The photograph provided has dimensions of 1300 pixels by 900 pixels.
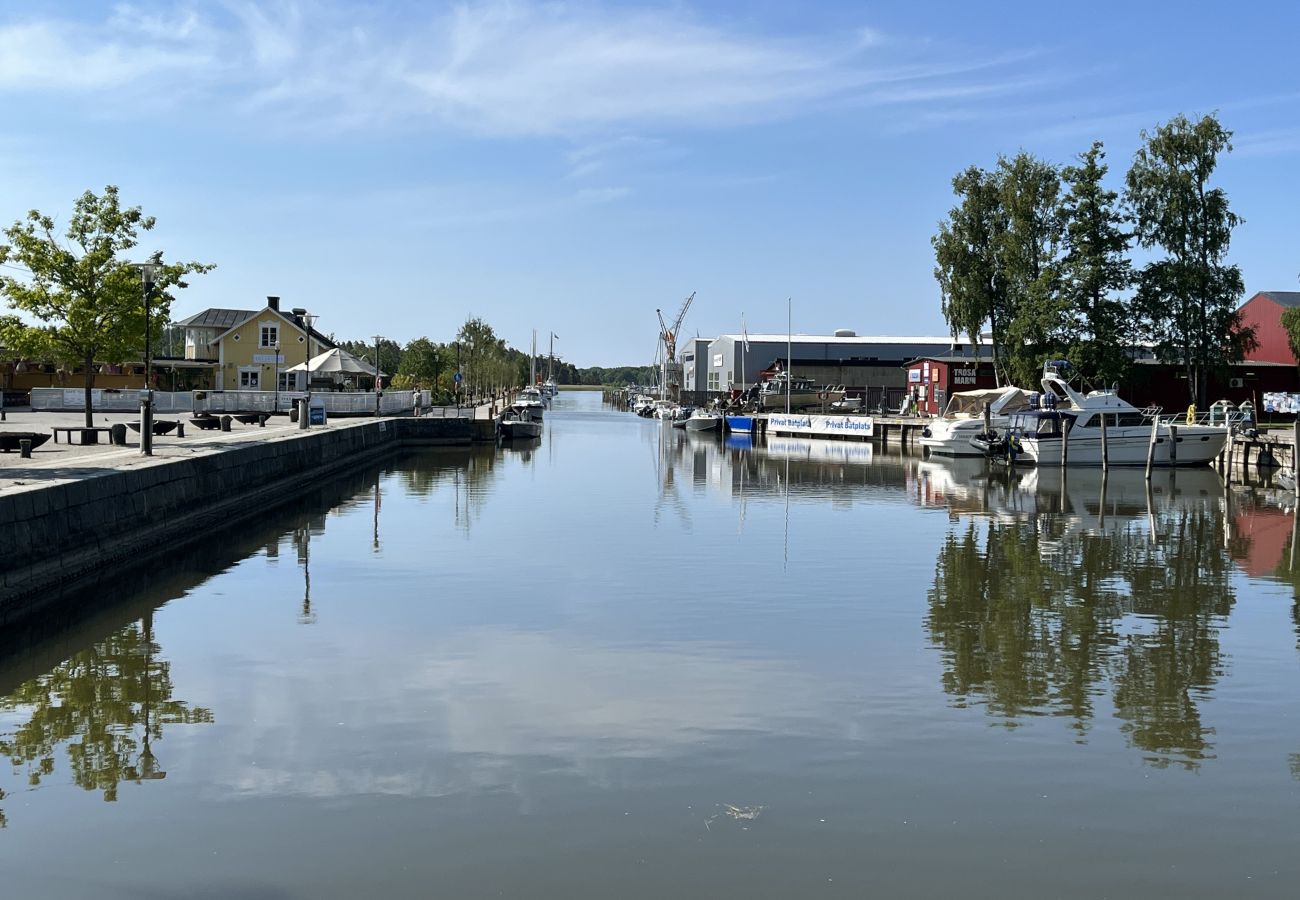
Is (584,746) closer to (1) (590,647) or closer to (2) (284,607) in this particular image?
(1) (590,647)

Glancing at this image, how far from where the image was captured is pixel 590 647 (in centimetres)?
1533

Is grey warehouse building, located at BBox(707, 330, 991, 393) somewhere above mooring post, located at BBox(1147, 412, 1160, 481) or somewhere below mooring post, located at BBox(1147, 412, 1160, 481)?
above

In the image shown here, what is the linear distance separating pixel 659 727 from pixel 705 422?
249 ft

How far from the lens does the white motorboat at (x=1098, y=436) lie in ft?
167

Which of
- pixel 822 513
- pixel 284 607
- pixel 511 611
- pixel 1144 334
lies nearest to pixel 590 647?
pixel 511 611

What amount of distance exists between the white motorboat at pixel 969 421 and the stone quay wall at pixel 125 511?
99.0 feet

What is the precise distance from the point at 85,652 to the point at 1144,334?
59081 millimetres

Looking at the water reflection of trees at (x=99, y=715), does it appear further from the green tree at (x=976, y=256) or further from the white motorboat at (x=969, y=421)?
the green tree at (x=976, y=256)

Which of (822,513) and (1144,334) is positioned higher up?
(1144,334)

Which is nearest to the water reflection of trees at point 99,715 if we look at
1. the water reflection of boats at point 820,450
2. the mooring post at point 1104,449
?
the mooring post at point 1104,449

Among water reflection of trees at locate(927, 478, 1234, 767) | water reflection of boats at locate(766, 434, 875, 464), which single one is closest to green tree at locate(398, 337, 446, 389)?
water reflection of boats at locate(766, 434, 875, 464)

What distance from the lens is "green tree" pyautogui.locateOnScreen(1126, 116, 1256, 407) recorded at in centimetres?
6134

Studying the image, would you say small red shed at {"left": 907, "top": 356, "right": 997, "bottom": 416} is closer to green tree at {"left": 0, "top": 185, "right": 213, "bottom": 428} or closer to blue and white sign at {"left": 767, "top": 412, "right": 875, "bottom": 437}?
blue and white sign at {"left": 767, "top": 412, "right": 875, "bottom": 437}

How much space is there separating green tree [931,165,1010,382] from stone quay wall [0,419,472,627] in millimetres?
41357
